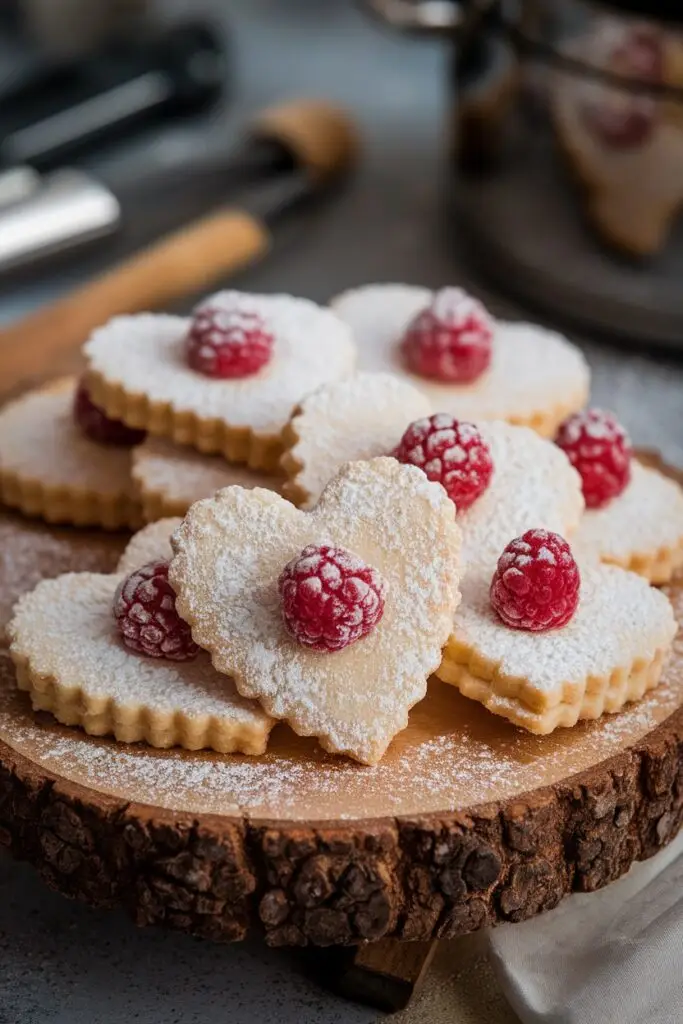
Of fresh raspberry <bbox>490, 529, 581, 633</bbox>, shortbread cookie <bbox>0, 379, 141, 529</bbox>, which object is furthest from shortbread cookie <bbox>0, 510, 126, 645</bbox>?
fresh raspberry <bbox>490, 529, 581, 633</bbox>

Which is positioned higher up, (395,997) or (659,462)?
(659,462)

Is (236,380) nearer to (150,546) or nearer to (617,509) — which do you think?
(150,546)

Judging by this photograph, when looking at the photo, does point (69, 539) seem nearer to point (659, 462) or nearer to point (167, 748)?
point (167, 748)

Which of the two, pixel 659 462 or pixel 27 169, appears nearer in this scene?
pixel 659 462

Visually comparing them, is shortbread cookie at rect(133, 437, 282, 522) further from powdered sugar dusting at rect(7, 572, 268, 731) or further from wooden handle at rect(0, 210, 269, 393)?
wooden handle at rect(0, 210, 269, 393)

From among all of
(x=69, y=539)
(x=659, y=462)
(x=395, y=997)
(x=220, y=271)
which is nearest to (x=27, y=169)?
(x=220, y=271)

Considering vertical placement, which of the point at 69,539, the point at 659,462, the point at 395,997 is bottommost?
the point at 395,997
